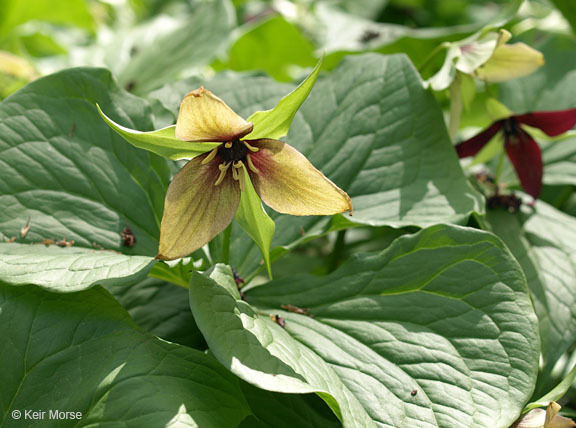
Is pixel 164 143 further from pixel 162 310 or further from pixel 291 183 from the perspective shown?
pixel 162 310

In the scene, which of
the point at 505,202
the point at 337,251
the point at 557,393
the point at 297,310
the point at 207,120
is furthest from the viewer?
the point at 337,251

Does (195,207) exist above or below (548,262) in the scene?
above

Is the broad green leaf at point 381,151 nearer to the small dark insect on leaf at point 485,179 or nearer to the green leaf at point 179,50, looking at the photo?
the small dark insect on leaf at point 485,179

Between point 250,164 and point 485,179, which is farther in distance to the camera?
point 485,179

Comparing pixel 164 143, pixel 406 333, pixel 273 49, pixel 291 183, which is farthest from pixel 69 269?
pixel 273 49

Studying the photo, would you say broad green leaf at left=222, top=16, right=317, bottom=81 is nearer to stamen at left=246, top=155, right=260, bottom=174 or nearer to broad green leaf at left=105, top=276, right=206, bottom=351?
broad green leaf at left=105, top=276, right=206, bottom=351

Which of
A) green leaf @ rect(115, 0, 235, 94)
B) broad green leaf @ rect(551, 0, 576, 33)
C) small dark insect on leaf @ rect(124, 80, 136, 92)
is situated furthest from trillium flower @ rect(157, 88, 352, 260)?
broad green leaf @ rect(551, 0, 576, 33)
